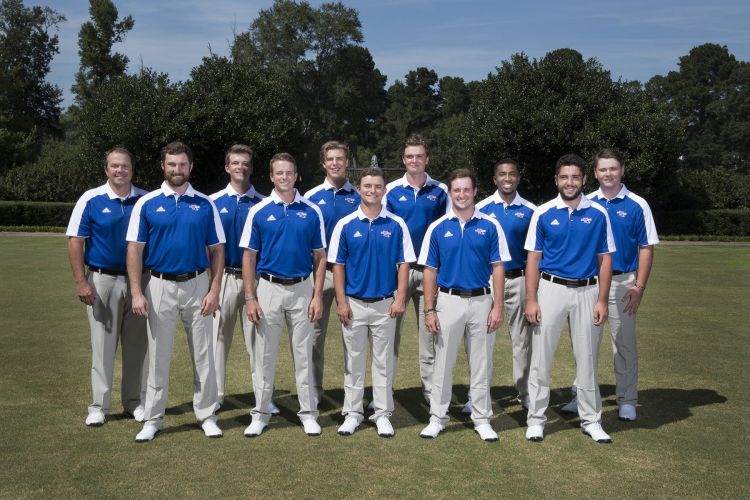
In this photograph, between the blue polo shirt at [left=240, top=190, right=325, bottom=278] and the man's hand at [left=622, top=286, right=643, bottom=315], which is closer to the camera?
the blue polo shirt at [left=240, top=190, right=325, bottom=278]

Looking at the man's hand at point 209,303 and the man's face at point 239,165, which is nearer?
the man's hand at point 209,303

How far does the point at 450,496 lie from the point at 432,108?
12094 centimetres

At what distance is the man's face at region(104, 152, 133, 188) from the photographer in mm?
7121

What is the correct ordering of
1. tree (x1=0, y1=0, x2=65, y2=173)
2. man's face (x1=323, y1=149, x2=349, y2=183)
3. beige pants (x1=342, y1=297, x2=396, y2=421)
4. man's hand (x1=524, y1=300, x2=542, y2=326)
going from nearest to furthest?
man's hand (x1=524, y1=300, x2=542, y2=326) → beige pants (x1=342, y1=297, x2=396, y2=421) → man's face (x1=323, y1=149, x2=349, y2=183) → tree (x1=0, y1=0, x2=65, y2=173)

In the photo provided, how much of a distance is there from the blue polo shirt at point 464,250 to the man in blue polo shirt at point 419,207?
90cm

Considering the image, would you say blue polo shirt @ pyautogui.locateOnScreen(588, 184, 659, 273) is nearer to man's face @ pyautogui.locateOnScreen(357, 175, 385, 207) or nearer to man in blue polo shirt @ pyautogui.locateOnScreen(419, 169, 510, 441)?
man in blue polo shirt @ pyautogui.locateOnScreen(419, 169, 510, 441)

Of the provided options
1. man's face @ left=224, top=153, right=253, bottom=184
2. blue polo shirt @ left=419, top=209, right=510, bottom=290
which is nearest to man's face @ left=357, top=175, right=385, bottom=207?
blue polo shirt @ left=419, top=209, right=510, bottom=290

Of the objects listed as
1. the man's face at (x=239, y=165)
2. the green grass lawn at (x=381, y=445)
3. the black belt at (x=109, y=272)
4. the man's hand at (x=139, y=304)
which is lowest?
the green grass lawn at (x=381, y=445)

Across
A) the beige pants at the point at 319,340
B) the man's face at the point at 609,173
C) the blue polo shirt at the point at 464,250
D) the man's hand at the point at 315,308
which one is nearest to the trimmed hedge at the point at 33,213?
the beige pants at the point at 319,340

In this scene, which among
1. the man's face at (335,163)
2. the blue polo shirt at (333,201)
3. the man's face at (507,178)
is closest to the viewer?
the man's face at (507,178)

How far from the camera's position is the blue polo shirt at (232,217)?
25.2ft

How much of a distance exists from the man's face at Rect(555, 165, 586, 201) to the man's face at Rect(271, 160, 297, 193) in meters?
2.58

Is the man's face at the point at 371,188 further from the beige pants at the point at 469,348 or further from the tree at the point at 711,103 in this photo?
the tree at the point at 711,103

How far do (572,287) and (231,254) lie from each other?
11.5 feet
